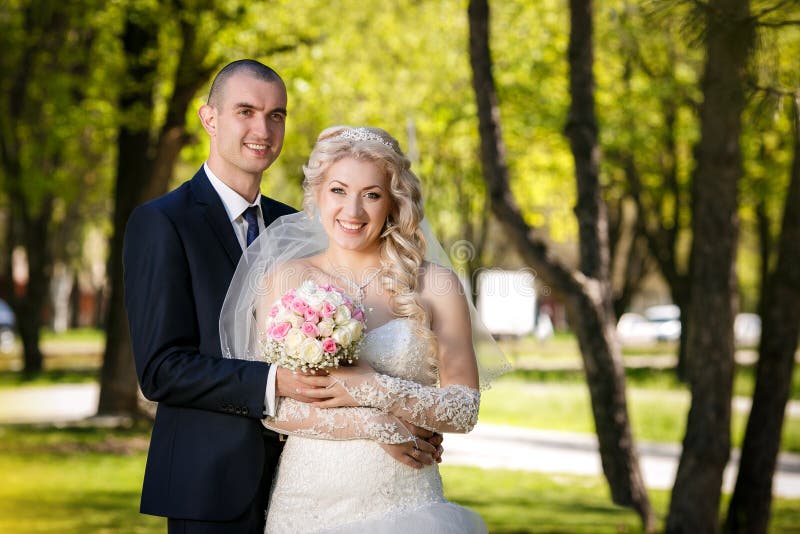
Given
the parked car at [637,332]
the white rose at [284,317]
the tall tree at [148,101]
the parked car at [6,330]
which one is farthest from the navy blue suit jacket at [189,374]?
the parked car at [637,332]

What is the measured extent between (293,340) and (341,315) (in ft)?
0.65

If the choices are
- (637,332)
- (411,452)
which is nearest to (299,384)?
(411,452)

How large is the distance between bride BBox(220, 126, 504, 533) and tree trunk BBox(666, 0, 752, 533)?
4726mm

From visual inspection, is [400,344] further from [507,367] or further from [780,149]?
[780,149]

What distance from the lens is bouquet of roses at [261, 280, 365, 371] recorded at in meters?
3.87

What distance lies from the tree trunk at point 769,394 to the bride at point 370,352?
5622 millimetres

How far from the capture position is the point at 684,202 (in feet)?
104

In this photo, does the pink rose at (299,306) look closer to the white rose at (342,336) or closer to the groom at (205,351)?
the white rose at (342,336)

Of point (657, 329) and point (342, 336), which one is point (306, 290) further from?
point (657, 329)

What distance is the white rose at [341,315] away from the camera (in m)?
3.92

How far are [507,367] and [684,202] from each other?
91.3ft

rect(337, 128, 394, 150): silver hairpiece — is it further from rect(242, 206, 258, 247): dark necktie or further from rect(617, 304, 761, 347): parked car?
rect(617, 304, 761, 347): parked car

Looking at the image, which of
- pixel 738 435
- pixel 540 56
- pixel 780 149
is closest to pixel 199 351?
pixel 738 435

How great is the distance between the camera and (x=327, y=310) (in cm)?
390
